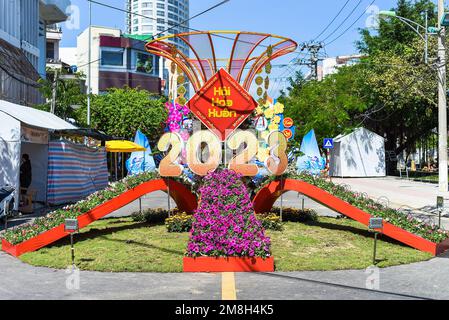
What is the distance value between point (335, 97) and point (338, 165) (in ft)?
18.6

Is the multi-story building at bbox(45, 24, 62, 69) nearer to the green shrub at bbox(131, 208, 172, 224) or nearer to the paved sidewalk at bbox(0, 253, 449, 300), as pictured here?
the green shrub at bbox(131, 208, 172, 224)

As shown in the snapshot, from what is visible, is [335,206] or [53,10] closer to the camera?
[335,206]

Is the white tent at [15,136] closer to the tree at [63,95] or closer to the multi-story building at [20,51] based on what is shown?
the multi-story building at [20,51]

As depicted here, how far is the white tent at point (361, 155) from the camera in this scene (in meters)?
44.5

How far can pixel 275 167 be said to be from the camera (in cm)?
1348

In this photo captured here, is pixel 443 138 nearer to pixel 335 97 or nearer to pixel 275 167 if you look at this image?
pixel 275 167

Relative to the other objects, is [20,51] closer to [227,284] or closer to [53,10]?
[53,10]

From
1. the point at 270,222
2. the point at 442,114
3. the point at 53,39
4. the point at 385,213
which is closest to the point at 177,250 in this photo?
the point at 270,222

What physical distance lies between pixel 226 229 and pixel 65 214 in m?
4.27

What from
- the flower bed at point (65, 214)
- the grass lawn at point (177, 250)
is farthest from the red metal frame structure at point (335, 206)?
the flower bed at point (65, 214)

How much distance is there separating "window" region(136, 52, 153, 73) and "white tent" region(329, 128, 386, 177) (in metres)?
43.0

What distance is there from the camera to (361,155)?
1768 inches

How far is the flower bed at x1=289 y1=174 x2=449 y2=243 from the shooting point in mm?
11445

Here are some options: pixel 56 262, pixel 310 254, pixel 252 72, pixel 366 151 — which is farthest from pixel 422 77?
pixel 56 262
